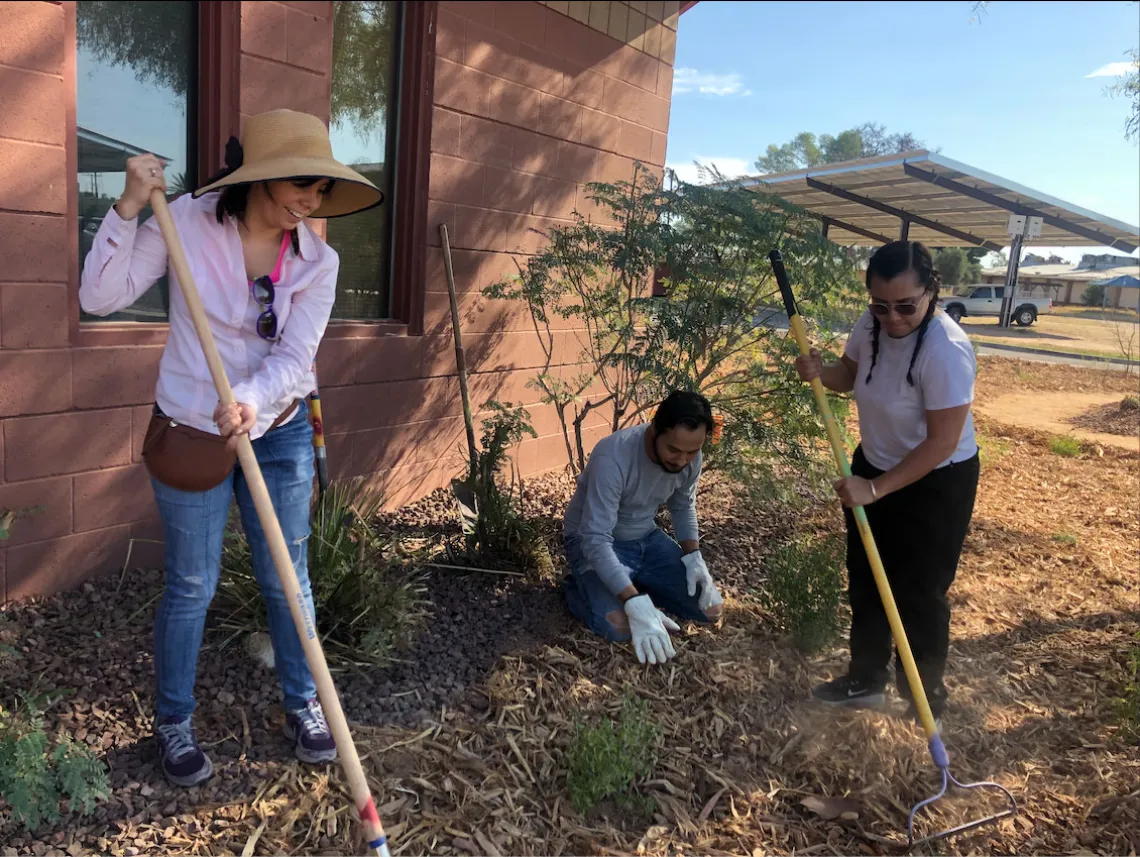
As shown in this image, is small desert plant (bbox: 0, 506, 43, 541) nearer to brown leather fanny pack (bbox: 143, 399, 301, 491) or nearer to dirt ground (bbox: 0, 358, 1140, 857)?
dirt ground (bbox: 0, 358, 1140, 857)

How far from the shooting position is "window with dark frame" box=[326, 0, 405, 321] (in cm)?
Answer: 446

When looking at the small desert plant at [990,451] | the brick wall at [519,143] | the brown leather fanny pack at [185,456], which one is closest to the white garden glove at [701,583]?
the brick wall at [519,143]

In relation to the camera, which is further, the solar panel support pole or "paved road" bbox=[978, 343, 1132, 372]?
"paved road" bbox=[978, 343, 1132, 372]

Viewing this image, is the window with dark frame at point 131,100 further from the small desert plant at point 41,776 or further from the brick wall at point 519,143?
the small desert plant at point 41,776

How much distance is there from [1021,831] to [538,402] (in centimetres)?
379

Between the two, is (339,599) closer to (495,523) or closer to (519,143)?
(495,523)

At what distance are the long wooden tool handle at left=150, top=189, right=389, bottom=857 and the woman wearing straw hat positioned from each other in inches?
2.9

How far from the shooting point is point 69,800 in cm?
230

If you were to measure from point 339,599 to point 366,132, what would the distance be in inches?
105

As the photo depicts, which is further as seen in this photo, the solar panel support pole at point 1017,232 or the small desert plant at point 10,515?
the solar panel support pole at point 1017,232

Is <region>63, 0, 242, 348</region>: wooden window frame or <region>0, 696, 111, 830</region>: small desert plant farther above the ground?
<region>63, 0, 242, 348</region>: wooden window frame

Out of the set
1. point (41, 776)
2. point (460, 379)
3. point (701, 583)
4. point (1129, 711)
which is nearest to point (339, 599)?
point (41, 776)

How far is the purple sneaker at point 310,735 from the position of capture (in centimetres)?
257

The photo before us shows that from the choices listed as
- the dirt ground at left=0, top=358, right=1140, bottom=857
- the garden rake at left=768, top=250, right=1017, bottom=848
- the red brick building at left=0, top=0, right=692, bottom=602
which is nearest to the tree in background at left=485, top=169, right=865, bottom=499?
the red brick building at left=0, top=0, right=692, bottom=602
